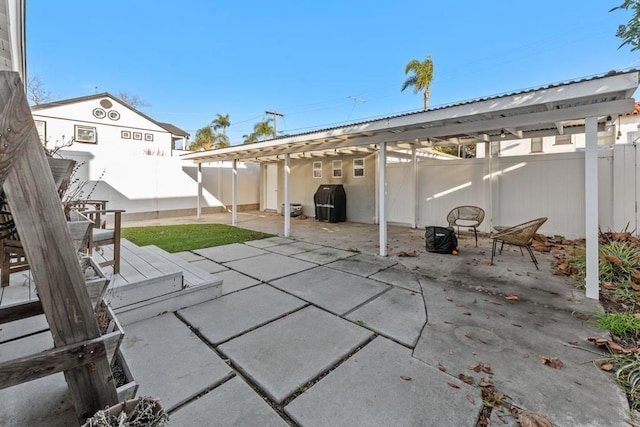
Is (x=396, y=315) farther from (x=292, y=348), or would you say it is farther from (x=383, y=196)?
(x=383, y=196)

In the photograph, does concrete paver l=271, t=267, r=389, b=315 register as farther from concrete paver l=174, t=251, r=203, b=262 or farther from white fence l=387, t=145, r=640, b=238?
white fence l=387, t=145, r=640, b=238

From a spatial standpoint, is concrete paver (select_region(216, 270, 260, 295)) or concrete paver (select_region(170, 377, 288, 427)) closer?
concrete paver (select_region(170, 377, 288, 427))

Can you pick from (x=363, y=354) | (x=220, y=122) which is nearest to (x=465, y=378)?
(x=363, y=354)

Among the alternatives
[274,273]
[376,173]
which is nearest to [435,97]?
[376,173]

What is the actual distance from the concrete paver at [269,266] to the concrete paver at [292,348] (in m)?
1.39

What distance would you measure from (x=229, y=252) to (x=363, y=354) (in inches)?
156

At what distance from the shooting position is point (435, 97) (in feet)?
51.9

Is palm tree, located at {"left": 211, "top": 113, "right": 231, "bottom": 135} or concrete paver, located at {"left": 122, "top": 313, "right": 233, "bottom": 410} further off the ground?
palm tree, located at {"left": 211, "top": 113, "right": 231, "bottom": 135}

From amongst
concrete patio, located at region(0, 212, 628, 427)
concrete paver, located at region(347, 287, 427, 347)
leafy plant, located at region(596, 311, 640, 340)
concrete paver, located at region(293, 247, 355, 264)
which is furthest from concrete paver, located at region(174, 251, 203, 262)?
leafy plant, located at region(596, 311, 640, 340)

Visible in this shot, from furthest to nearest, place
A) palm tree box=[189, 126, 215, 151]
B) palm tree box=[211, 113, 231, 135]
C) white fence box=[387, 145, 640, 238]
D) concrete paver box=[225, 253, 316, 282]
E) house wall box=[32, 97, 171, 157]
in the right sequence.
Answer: palm tree box=[211, 113, 231, 135], palm tree box=[189, 126, 215, 151], house wall box=[32, 97, 171, 157], white fence box=[387, 145, 640, 238], concrete paver box=[225, 253, 316, 282]

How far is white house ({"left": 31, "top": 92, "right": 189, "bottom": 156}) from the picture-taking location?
14492 mm

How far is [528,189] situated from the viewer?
688cm

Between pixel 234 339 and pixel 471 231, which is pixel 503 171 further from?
pixel 234 339

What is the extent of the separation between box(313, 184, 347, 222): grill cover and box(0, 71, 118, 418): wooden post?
9006mm
